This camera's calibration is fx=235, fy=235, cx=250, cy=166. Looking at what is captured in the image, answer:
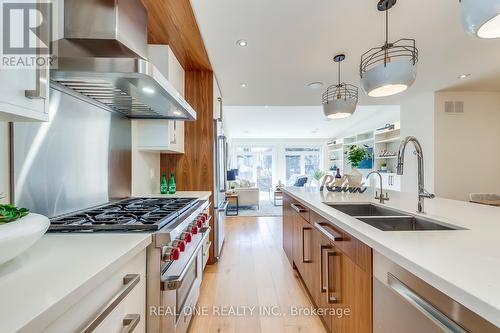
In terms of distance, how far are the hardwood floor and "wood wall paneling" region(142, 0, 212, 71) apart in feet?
8.08

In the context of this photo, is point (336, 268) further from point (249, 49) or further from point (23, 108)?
point (249, 49)

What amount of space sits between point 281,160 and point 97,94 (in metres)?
9.52

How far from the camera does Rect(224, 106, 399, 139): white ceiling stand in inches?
271

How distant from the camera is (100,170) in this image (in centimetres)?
171

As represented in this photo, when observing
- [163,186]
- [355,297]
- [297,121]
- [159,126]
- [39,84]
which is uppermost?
[297,121]

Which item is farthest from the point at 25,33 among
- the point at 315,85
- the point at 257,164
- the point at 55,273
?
the point at 257,164

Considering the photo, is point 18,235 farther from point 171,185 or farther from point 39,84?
point 171,185

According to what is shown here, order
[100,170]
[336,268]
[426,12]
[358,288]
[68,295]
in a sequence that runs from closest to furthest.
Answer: [68,295] < [358,288] < [336,268] < [100,170] < [426,12]

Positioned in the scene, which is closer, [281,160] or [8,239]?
[8,239]

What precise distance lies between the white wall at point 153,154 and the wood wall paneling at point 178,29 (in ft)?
0.38

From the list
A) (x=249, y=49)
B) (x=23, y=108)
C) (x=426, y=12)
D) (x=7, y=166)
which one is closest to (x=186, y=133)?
(x=249, y=49)

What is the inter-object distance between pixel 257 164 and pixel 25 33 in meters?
10.1

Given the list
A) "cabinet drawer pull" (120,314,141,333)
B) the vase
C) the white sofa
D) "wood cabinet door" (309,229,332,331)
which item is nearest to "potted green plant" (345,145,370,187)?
the vase

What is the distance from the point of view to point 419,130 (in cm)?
416
